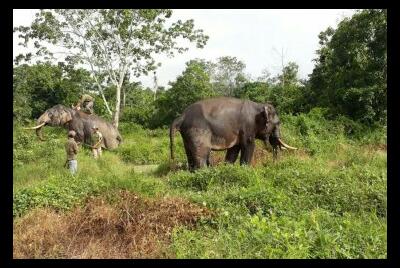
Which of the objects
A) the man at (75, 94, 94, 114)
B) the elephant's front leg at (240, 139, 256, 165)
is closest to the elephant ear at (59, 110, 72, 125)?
the man at (75, 94, 94, 114)

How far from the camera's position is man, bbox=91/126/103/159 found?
1434cm

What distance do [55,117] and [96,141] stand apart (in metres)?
1.50

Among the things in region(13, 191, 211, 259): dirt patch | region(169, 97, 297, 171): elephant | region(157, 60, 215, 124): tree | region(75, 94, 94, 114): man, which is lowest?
region(13, 191, 211, 259): dirt patch

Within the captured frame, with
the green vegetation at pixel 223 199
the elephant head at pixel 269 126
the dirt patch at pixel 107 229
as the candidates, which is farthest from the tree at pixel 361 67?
the dirt patch at pixel 107 229

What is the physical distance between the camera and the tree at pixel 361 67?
17672 millimetres

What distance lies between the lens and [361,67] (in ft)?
58.9

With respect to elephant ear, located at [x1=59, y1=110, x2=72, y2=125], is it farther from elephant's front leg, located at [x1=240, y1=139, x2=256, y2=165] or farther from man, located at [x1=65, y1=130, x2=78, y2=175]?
elephant's front leg, located at [x1=240, y1=139, x2=256, y2=165]

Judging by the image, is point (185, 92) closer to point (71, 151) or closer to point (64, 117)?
point (64, 117)

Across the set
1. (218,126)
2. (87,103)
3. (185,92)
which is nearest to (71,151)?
(218,126)

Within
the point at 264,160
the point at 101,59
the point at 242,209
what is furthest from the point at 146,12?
the point at 242,209

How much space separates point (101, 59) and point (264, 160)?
→ 52.4 feet

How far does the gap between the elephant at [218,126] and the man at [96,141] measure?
3.91 meters

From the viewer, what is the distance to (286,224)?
20.0ft

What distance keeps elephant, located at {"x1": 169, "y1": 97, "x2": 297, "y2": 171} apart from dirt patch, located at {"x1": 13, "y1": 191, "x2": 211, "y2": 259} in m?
4.01
